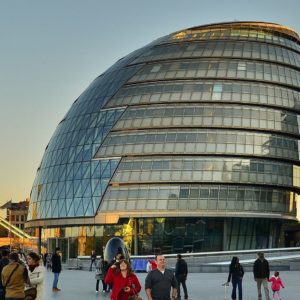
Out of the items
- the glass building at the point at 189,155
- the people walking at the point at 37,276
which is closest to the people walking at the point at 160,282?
the people walking at the point at 37,276

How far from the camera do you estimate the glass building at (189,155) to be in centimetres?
7656

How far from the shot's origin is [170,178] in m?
76.2

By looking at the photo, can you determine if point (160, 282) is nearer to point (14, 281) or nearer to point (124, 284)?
point (124, 284)

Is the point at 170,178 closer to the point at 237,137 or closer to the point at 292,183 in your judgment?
the point at 237,137

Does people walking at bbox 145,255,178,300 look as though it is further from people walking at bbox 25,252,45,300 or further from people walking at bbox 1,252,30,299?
people walking at bbox 25,252,45,300

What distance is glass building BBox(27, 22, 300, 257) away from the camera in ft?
251

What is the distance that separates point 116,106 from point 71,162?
8.27m

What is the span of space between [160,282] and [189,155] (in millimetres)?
63209

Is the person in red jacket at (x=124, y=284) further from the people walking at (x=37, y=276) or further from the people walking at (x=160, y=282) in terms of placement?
the people walking at (x=37, y=276)

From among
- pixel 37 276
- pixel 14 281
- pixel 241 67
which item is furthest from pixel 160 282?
pixel 241 67

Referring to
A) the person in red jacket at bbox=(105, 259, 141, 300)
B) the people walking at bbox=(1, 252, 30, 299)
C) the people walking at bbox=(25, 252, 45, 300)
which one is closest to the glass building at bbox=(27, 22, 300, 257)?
the people walking at bbox=(25, 252, 45, 300)

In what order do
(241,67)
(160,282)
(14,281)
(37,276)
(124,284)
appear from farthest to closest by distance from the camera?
1. (241,67)
2. (37,276)
3. (14,281)
4. (124,284)
5. (160,282)

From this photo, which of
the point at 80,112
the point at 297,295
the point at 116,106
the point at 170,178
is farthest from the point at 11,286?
the point at 80,112

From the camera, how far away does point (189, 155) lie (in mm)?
77000
